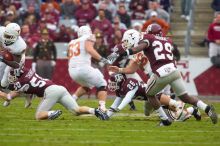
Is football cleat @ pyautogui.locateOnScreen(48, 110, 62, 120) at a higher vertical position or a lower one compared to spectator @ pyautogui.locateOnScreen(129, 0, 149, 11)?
higher

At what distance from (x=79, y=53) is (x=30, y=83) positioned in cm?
264

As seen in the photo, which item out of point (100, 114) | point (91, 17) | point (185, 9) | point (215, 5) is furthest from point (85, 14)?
point (100, 114)

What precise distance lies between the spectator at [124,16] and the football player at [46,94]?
390 inches

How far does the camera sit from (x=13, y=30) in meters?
15.3

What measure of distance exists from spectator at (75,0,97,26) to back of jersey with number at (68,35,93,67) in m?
7.14

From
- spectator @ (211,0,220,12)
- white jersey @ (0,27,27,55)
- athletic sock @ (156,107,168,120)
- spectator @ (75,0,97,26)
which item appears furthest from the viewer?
spectator @ (75,0,97,26)

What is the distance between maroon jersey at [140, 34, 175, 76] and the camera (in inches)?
543

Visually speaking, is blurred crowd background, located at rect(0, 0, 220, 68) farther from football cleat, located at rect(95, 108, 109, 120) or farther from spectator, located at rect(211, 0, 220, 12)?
football cleat, located at rect(95, 108, 109, 120)

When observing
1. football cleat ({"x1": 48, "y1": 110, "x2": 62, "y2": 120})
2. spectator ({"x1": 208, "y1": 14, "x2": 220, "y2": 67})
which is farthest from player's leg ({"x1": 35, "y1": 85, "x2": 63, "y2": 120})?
spectator ({"x1": 208, "y1": 14, "x2": 220, "y2": 67})

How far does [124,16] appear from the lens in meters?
24.4

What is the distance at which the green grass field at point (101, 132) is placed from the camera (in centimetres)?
1161

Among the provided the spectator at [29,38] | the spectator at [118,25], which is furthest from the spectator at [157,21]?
the spectator at [29,38]

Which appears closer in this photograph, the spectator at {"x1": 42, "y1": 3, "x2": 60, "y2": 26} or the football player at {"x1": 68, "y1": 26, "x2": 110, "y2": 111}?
the football player at {"x1": 68, "y1": 26, "x2": 110, "y2": 111}

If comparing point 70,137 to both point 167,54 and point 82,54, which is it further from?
point 82,54
